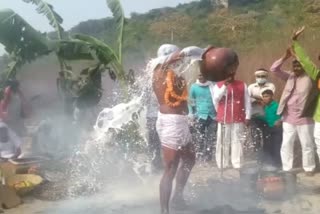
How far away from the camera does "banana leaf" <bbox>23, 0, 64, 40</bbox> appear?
34.6 feet

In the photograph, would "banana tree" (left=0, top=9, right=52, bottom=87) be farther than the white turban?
Yes

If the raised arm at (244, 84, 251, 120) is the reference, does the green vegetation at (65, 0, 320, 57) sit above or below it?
above

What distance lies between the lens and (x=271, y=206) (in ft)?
22.3

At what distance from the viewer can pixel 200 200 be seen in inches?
286

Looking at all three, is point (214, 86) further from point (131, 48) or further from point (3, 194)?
point (131, 48)

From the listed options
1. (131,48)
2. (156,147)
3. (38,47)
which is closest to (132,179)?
(156,147)

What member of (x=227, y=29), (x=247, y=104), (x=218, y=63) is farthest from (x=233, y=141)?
(x=227, y=29)

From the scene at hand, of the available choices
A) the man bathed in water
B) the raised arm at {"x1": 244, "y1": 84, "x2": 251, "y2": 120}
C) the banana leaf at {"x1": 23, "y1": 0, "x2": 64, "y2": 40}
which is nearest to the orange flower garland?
the man bathed in water

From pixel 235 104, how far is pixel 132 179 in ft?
5.72

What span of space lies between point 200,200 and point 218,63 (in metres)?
1.93

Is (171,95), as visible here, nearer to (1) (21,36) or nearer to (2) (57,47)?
(2) (57,47)

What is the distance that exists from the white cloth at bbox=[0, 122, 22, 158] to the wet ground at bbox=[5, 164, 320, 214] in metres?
2.00

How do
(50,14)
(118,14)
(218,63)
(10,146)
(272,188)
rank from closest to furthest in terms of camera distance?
(218,63) → (272,188) → (10,146) → (118,14) → (50,14)

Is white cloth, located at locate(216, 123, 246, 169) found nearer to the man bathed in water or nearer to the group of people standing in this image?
the group of people standing
